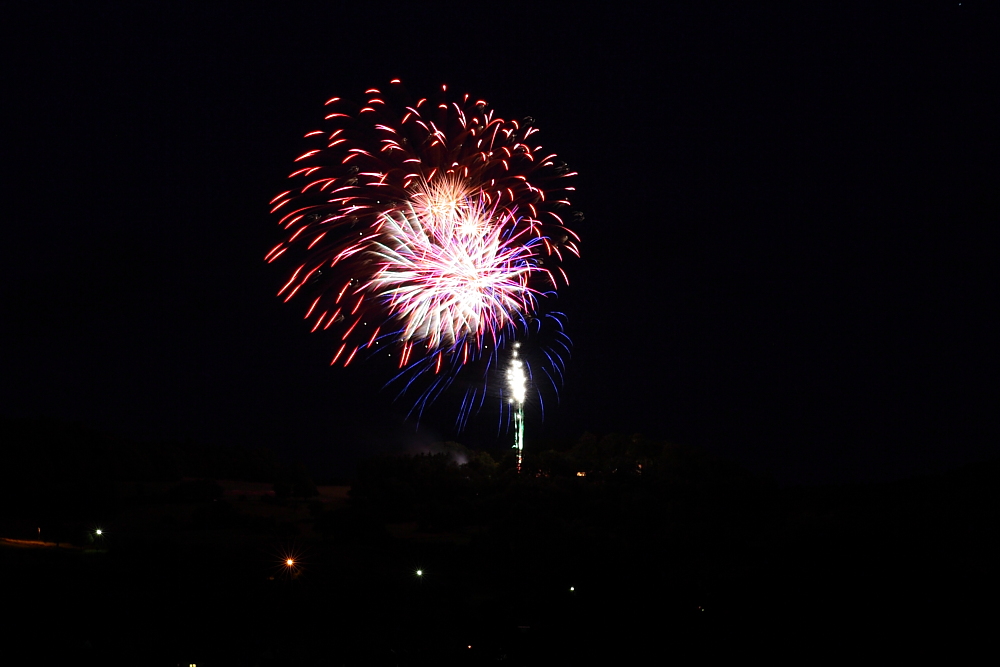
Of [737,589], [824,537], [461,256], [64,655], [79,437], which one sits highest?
[461,256]

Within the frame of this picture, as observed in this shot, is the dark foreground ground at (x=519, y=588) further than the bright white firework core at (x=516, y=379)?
No

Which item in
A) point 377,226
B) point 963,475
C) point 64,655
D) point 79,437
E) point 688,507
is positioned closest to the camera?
point 64,655

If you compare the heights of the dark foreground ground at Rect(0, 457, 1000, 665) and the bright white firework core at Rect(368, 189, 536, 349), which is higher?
the bright white firework core at Rect(368, 189, 536, 349)

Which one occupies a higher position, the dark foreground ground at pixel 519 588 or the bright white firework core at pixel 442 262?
the bright white firework core at pixel 442 262

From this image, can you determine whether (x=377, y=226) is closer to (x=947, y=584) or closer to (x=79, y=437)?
(x=947, y=584)

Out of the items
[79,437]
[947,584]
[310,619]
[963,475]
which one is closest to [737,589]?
[947,584]

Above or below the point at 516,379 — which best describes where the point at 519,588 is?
below

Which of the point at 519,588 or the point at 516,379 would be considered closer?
the point at 519,588

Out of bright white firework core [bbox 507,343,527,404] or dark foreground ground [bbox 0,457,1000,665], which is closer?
dark foreground ground [bbox 0,457,1000,665]
